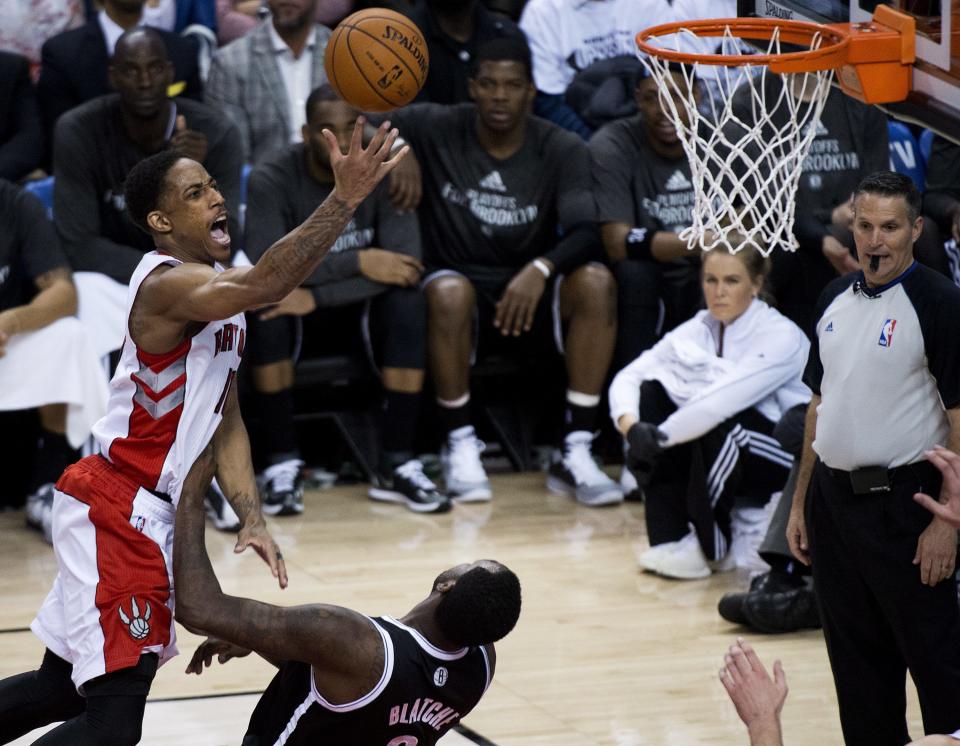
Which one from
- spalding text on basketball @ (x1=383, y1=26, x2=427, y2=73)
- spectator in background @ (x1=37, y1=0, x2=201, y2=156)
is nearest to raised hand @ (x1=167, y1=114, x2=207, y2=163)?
spectator in background @ (x1=37, y1=0, x2=201, y2=156)

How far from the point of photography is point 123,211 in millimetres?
6867

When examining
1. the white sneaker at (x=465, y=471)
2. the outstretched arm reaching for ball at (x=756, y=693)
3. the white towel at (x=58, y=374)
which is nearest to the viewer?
the outstretched arm reaching for ball at (x=756, y=693)

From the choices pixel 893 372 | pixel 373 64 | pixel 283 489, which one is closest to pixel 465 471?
pixel 283 489

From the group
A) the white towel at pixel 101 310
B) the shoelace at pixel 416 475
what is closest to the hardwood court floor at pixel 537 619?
the shoelace at pixel 416 475

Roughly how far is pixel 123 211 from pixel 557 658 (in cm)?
311

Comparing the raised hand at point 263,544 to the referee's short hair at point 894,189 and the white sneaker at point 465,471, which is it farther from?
the white sneaker at point 465,471

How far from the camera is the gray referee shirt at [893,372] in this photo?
370 cm

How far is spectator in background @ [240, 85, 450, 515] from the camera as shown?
6945 millimetres

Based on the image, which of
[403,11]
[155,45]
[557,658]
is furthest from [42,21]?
[557,658]

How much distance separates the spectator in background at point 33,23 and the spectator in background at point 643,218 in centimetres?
278

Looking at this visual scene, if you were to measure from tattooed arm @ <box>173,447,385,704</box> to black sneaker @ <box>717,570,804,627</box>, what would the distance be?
2.36m

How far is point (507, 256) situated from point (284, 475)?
1.56 meters

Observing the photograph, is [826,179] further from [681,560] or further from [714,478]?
[681,560]

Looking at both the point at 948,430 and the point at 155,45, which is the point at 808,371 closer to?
the point at 948,430
